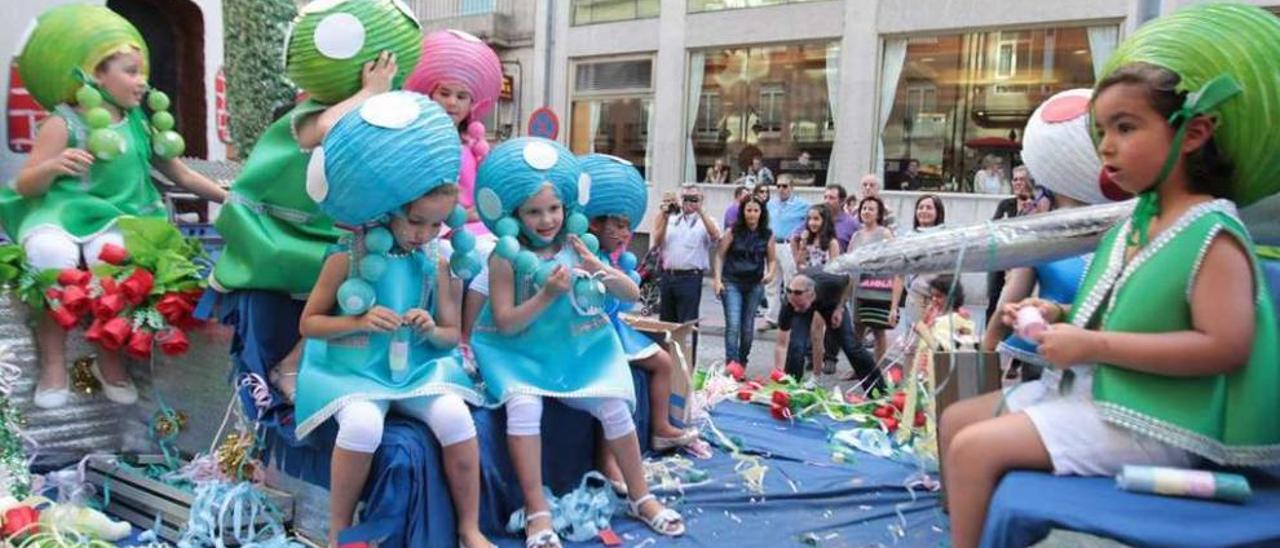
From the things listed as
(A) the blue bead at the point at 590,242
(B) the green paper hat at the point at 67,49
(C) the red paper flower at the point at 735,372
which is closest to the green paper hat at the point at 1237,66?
(A) the blue bead at the point at 590,242

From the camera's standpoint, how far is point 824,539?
309 cm

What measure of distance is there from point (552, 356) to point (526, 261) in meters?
0.37

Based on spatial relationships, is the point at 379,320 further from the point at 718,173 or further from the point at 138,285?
the point at 718,173

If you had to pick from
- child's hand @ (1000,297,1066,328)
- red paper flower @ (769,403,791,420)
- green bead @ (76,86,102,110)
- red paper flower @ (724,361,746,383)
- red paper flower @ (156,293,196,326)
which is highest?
green bead @ (76,86,102,110)

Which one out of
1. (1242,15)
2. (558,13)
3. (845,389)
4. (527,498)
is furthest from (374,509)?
(558,13)

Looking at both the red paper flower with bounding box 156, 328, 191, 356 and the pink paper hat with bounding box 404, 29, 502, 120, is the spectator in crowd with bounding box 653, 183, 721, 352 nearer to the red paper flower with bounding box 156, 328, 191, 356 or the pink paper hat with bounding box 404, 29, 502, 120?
the pink paper hat with bounding box 404, 29, 502, 120

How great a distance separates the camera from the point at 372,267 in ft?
8.56

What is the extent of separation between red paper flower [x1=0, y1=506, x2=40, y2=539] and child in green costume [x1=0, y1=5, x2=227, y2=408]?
0.98 m

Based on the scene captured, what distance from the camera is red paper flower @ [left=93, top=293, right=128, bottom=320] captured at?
3.32 m

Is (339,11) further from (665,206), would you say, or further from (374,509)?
(665,206)

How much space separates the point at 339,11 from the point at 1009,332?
2.30 meters

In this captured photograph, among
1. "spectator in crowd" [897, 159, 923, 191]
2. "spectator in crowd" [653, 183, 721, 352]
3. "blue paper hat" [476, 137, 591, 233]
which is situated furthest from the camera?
"spectator in crowd" [897, 159, 923, 191]

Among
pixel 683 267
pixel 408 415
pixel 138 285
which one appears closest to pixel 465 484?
pixel 408 415

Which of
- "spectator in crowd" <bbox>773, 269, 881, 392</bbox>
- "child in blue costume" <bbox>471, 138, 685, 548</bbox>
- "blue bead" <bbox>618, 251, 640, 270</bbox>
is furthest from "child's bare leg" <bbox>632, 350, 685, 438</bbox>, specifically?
"spectator in crowd" <bbox>773, 269, 881, 392</bbox>
